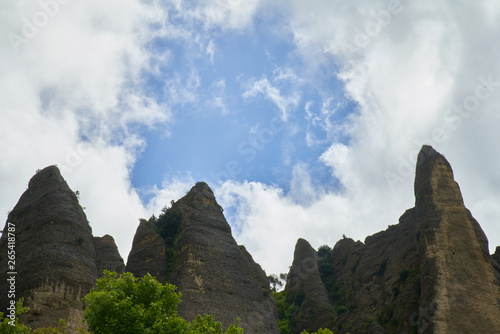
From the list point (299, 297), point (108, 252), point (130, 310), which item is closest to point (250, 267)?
point (299, 297)

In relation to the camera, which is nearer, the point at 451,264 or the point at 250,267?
the point at 451,264

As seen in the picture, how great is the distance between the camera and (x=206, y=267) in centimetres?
5338

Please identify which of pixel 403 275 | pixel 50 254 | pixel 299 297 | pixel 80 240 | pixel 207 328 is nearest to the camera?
pixel 207 328

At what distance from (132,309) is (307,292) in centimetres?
4502

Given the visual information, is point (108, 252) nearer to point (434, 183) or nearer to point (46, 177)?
point (46, 177)

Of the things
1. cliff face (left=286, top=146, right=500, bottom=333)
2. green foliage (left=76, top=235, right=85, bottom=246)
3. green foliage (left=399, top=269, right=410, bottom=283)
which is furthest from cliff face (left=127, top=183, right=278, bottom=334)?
green foliage (left=399, top=269, right=410, bottom=283)

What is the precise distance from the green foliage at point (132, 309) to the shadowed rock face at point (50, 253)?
1192 centimetres

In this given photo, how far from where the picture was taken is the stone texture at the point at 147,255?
5488 cm

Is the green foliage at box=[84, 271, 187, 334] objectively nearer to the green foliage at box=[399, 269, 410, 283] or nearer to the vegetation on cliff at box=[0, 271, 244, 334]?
the vegetation on cliff at box=[0, 271, 244, 334]

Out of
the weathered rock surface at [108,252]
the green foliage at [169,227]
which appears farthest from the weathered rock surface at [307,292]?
the weathered rock surface at [108,252]

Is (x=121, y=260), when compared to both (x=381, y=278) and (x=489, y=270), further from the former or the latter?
(x=489, y=270)

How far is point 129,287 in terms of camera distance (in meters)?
31.1

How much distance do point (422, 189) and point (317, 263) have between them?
25.2m

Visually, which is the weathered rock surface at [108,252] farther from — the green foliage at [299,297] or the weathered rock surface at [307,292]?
the green foliage at [299,297]
